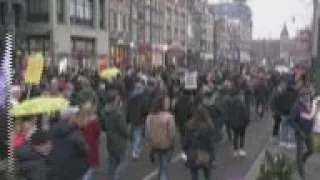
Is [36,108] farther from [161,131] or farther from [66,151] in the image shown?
[161,131]

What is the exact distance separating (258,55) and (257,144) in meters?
127

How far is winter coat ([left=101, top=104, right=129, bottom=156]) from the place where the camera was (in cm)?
1203

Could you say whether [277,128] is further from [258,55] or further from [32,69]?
[258,55]

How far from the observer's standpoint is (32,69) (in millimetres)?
12500

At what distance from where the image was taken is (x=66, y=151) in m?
9.12

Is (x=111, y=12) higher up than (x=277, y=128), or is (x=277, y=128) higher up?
(x=111, y=12)

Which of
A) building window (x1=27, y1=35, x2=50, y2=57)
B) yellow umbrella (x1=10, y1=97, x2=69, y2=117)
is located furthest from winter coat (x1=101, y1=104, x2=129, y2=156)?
building window (x1=27, y1=35, x2=50, y2=57)

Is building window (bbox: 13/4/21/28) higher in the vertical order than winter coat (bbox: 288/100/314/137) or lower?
higher

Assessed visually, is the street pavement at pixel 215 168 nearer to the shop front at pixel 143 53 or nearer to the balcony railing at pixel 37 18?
the balcony railing at pixel 37 18

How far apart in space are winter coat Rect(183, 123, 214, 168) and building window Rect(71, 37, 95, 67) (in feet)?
130

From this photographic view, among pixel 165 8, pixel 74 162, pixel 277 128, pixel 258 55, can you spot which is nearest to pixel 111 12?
pixel 165 8

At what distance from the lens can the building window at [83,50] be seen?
52156mm

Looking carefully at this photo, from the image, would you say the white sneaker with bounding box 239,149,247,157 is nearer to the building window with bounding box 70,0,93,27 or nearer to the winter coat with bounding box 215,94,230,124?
the winter coat with bounding box 215,94,230,124

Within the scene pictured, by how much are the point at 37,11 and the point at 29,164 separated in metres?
43.5
